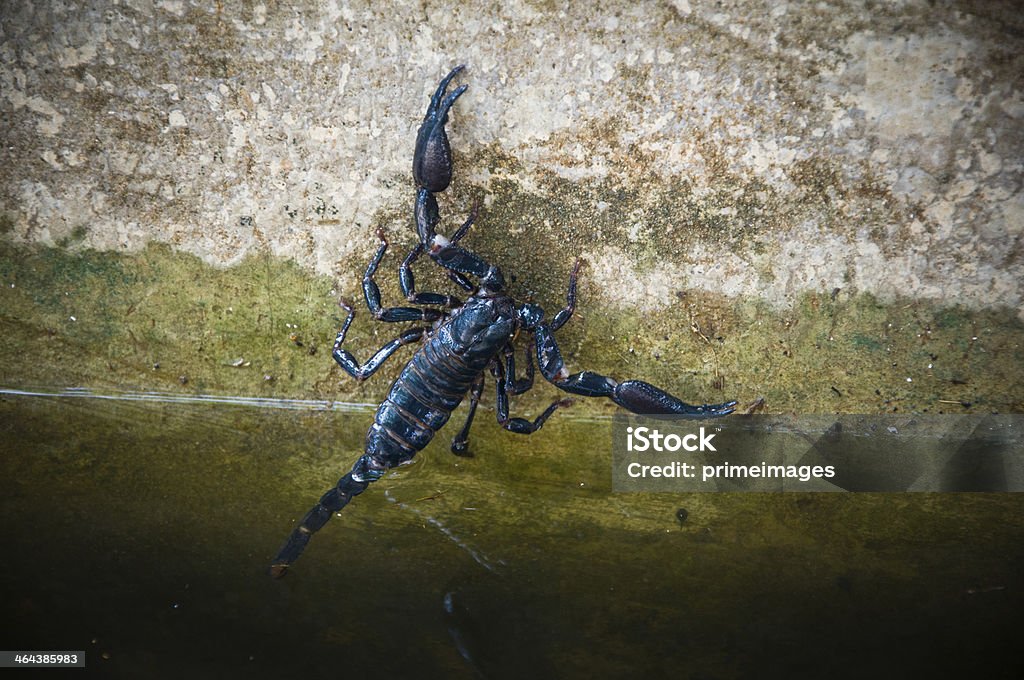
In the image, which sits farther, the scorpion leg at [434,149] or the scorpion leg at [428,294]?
the scorpion leg at [428,294]

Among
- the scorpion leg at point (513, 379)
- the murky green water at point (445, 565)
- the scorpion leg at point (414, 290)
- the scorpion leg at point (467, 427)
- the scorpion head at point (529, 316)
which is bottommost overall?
the murky green water at point (445, 565)

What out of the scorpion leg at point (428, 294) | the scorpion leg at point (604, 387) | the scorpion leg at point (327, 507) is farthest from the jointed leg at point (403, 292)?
the scorpion leg at point (327, 507)

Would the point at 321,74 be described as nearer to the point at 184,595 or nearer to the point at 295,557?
the point at 295,557

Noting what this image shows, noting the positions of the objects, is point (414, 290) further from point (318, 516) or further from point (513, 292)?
point (318, 516)

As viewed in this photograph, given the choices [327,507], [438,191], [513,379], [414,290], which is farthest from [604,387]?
[327,507]

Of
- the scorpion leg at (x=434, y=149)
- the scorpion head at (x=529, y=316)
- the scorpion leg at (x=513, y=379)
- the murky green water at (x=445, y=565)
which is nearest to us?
the scorpion leg at (x=434, y=149)

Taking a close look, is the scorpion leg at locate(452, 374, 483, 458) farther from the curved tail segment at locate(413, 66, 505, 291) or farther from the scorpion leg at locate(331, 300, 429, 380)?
the curved tail segment at locate(413, 66, 505, 291)

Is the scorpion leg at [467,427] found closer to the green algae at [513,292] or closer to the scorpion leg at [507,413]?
the scorpion leg at [507,413]

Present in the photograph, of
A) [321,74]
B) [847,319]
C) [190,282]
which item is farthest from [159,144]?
[847,319]
